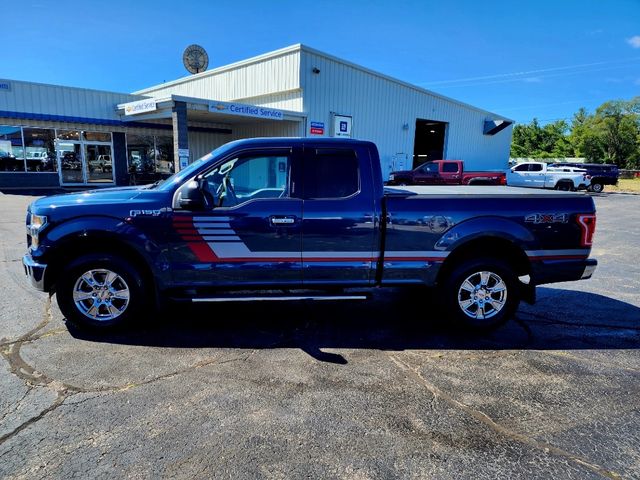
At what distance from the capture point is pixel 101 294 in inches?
166

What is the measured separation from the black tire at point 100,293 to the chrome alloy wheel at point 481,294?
3.45 meters

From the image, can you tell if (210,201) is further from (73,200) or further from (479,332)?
(479,332)

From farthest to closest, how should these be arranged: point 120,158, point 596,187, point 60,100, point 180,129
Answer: point 596,187 → point 120,158 → point 60,100 → point 180,129

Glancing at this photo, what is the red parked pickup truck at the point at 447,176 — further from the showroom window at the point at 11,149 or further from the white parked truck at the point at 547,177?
the showroom window at the point at 11,149

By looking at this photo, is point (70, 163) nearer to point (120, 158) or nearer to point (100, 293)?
point (120, 158)

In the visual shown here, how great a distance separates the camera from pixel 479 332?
454 centimetres

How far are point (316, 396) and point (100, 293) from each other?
2.55 meters

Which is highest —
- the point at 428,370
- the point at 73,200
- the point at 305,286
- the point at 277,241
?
the point at 73,200

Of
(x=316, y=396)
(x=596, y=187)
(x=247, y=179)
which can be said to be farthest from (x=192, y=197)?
(x=596, y=187)

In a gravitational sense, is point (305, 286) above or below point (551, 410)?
above

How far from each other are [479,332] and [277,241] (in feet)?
8.08

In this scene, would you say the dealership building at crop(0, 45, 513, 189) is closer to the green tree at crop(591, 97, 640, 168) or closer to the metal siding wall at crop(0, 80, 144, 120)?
the metal siding wall at crop(0, 80, 144, 120)

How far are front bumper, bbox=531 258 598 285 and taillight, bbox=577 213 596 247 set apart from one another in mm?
212

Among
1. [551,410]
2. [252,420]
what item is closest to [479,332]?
[551,410]
